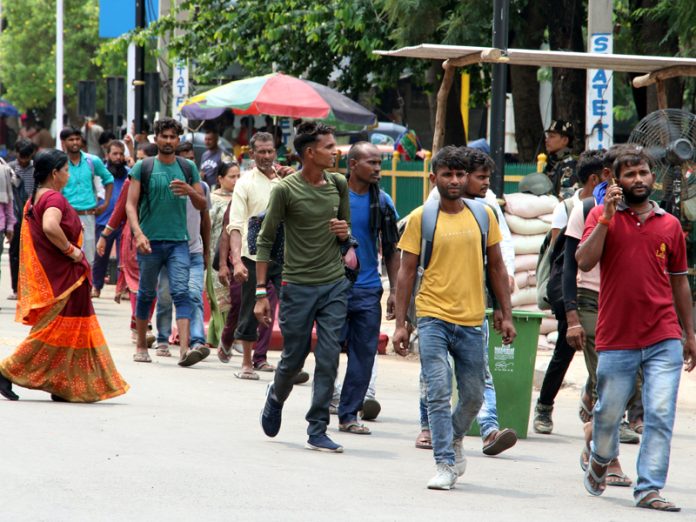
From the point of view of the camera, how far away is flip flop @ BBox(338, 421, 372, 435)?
9.01 m

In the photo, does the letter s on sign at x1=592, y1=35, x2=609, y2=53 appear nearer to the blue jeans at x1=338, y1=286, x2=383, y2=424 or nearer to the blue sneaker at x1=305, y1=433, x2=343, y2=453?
the blue jeans at x1=338, y1=286, x2=383, y2=424

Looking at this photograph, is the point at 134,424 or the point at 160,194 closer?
the point at 134,424

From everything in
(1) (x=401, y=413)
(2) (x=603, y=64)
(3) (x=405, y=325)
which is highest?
(2) (x=603, y=64)

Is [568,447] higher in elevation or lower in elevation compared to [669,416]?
lower

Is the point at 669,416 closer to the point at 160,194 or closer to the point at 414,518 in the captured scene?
the point at 414,518

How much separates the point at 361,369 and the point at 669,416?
2.56m

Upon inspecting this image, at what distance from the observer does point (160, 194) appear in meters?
11.8

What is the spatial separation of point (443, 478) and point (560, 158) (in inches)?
306

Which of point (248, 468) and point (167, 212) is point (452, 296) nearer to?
point (248, 468)

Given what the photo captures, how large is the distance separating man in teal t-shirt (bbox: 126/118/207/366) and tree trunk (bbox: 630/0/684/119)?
7.60 meters

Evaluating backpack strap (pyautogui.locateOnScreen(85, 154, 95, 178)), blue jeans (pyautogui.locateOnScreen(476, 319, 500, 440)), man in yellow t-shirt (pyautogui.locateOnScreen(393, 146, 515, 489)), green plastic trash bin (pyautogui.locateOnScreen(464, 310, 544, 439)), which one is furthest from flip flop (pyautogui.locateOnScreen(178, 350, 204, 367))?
backpack strap (pyautogui.locateOnScreen(85, 154, 95, 178))

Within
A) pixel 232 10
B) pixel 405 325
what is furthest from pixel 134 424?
pixel 232 10

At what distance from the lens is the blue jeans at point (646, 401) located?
22.1 feet

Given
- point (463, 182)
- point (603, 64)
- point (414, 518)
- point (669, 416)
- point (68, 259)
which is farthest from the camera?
point (603, 64)
